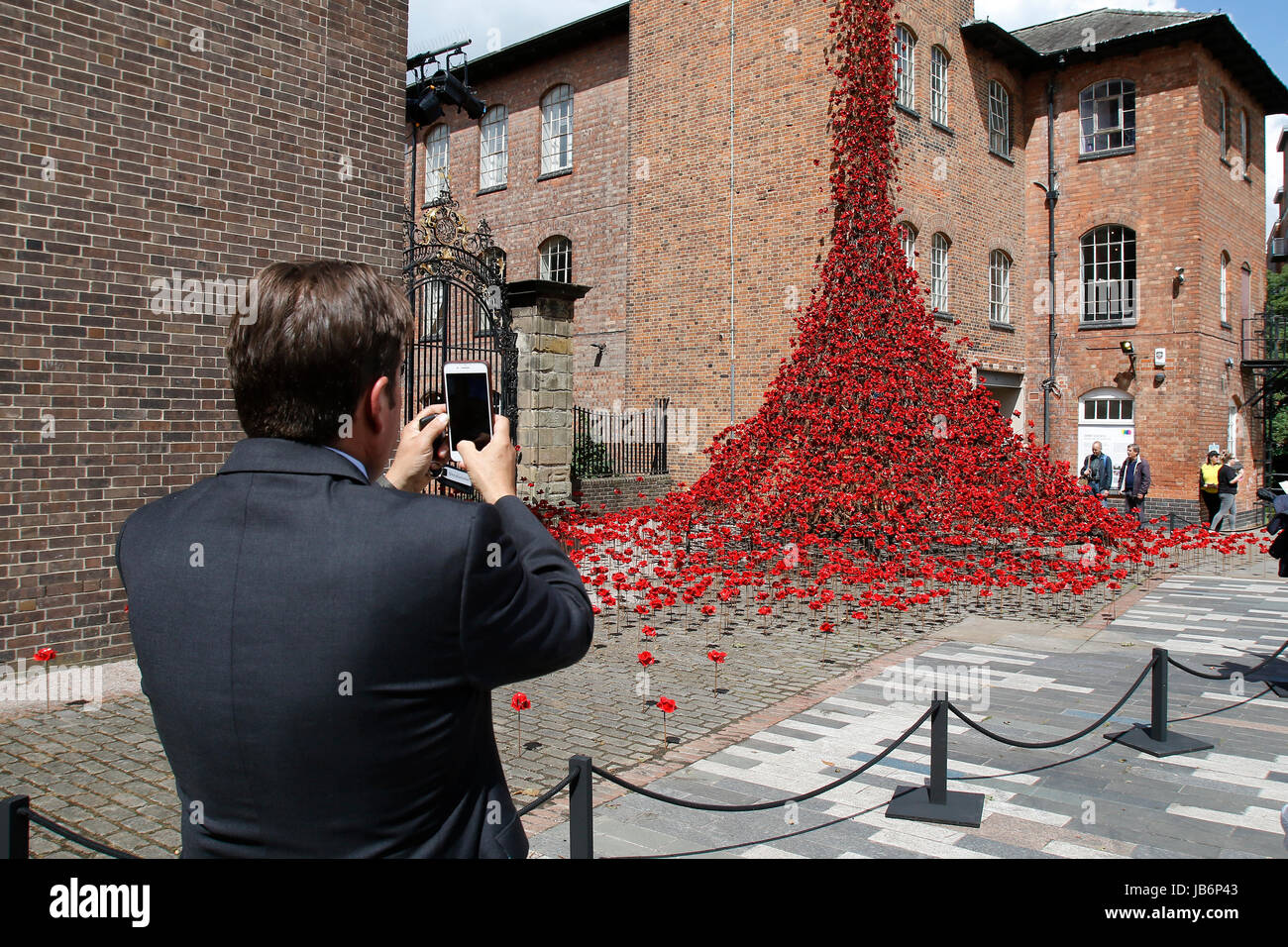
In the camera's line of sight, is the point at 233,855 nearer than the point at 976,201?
Yes

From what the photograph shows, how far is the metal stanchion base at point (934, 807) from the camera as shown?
4832 mm

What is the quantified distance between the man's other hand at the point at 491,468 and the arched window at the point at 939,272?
18522 millimetres

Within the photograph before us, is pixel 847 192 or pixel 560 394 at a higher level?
pixel 847 192

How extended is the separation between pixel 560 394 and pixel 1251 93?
→ 2026 centimetres

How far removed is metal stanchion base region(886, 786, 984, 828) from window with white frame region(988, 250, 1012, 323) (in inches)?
716

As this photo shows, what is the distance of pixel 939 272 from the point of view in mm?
19641

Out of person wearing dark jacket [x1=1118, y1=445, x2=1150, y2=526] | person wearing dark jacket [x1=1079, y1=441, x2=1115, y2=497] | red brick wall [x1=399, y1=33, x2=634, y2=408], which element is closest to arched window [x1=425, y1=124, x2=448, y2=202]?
red brick wall [x1=399, y1=33, x2=634, y2=408]

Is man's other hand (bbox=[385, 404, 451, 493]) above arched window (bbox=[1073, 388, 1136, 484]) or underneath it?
underneath

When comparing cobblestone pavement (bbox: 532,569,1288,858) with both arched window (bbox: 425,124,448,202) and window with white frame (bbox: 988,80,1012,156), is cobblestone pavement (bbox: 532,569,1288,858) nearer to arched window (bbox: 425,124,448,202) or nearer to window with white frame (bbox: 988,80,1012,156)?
window with white frame (bbox: 988,80,1012,156)

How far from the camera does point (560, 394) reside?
48.4ft

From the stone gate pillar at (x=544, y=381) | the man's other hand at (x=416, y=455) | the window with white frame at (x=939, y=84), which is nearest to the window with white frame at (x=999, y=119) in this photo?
the window with white frame at (x=939, y=84)

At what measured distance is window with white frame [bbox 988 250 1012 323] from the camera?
71.4 ft
